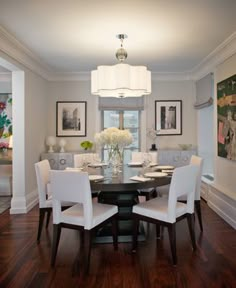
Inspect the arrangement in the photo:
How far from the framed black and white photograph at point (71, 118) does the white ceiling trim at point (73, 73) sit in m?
0.55

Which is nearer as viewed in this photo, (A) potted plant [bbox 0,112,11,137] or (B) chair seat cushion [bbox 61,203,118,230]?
(B) chair seat cushion [bbox 61,203,118,230]

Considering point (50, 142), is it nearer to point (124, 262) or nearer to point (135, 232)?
point (135, 232)

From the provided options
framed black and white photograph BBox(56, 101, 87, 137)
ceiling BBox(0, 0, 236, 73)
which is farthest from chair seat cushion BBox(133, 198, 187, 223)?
framed black and white photograph BBox(56, 101, 87, 137)

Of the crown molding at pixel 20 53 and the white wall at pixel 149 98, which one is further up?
the crown molding at pixel 20 53

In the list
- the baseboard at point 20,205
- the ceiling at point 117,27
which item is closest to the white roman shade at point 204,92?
the ceiling at point 117,27

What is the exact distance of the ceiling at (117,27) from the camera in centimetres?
258

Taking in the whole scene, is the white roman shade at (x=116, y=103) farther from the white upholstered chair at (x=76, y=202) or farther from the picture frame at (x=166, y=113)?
the white upholstered chair at (x=76, y=202)

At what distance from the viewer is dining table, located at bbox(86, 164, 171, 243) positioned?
102 inches

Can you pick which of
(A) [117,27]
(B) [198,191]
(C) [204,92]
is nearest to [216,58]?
(C) [204,92]

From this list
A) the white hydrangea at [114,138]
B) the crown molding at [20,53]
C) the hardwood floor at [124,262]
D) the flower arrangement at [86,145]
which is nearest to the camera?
the hardwood floor at [124,262]

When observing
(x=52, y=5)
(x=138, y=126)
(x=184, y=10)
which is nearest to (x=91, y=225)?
(x=52, y=5)

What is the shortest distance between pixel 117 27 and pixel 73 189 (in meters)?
1.91

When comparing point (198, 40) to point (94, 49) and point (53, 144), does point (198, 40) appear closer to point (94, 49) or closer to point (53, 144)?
point (94, 49)

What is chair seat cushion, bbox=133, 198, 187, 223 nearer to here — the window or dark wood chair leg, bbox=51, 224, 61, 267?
dark wood chair leg, bbox=51, 224, 61, 267
